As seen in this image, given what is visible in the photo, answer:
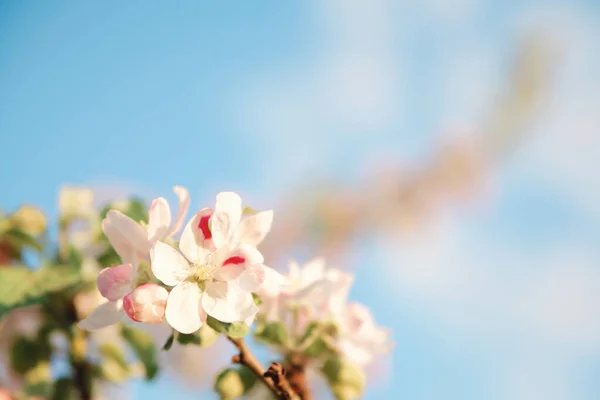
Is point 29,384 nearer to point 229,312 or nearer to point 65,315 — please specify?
point 65,315

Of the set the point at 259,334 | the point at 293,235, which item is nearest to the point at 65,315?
the point at 259,334

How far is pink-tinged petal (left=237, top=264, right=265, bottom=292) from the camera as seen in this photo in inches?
23.3

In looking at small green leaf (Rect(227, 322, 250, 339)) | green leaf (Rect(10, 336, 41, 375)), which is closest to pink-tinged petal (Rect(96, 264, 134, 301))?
small green leaf (Rect(227, 322, 250, 339))

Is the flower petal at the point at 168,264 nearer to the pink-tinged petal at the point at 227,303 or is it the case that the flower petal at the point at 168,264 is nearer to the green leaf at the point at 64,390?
the pink-tinged petal at the point at 227,303

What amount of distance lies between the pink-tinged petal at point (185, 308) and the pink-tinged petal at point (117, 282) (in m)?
0.05

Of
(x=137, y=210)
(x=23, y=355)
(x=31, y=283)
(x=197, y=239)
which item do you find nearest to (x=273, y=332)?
(x=197, y=239)

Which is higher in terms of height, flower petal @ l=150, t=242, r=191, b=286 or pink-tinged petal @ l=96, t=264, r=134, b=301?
flower petal @ l=150, t=242, r=191, b=286

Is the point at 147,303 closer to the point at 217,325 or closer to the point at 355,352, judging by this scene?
the point at 217,325

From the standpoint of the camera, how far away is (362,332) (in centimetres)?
78

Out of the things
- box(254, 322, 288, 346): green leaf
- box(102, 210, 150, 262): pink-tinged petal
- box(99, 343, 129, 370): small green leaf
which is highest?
box(254, 322, 288, 346): green leaf

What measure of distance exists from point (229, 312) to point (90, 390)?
0.54 m

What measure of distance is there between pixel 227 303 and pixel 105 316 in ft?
0.44

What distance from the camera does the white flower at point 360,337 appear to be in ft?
2.55

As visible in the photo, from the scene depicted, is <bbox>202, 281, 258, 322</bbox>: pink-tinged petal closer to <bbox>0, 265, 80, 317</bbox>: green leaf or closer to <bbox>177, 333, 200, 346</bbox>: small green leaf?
<bbox>177, 333, 200, 346</bbox>: small green leaf
